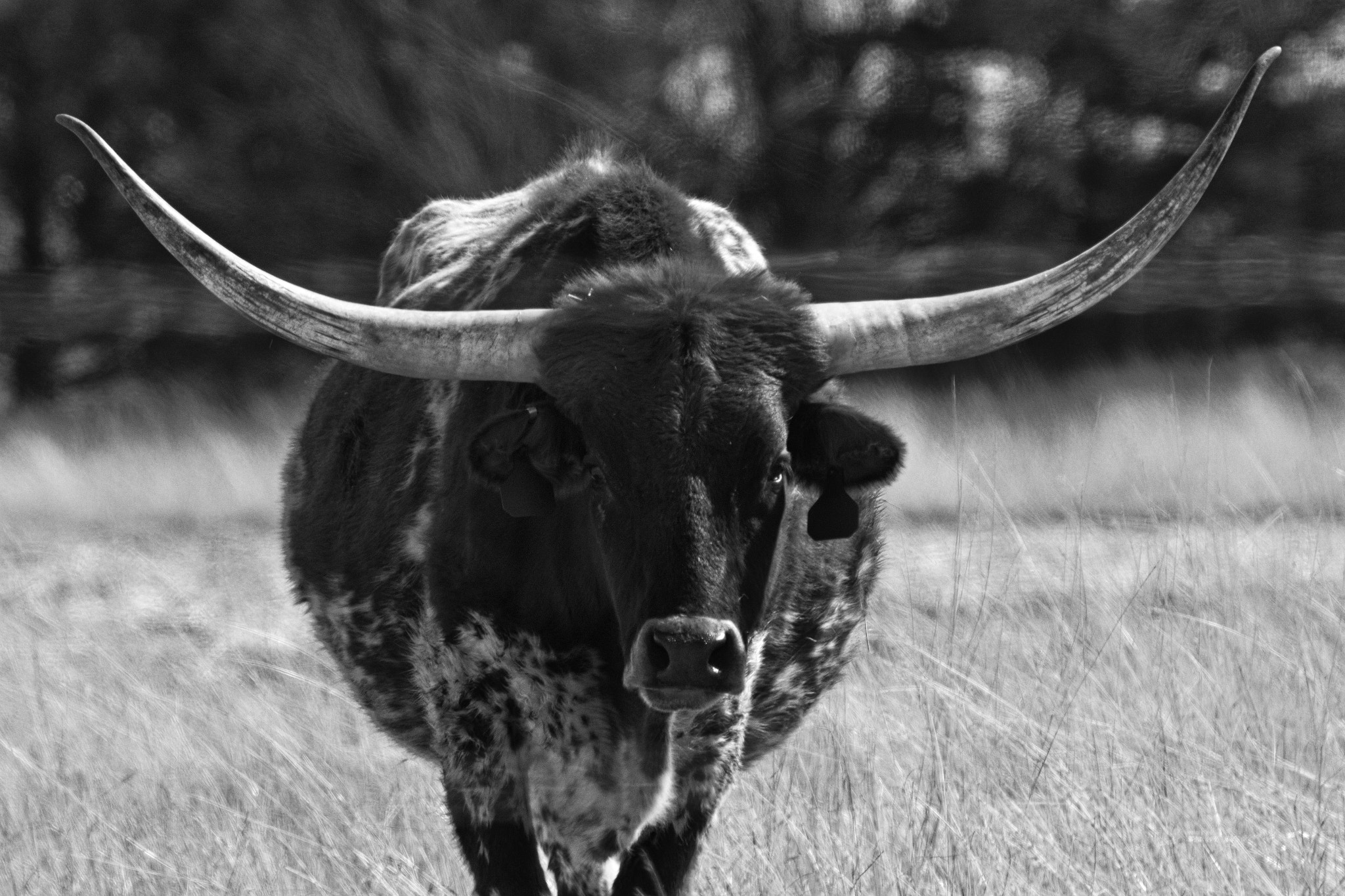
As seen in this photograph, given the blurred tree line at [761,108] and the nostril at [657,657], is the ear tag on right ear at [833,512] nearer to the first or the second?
the nostril at [657,657]

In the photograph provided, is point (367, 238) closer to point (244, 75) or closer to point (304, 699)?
point (244, 75)

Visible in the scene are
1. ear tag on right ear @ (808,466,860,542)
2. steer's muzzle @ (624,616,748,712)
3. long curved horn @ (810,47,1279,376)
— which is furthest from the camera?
ear tag on right ear @ (808,466,860,542)

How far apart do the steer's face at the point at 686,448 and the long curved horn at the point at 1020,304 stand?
0.11m

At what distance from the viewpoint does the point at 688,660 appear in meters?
3.10

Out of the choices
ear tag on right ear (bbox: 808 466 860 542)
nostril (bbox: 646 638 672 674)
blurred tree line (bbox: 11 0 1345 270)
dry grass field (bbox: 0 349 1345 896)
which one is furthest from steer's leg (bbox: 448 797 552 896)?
blurred tree line (bbox: 11 0 1345 270)

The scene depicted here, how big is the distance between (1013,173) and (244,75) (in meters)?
5.57

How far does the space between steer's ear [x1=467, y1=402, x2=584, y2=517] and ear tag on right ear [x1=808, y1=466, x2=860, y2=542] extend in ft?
1.87

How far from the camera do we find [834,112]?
11875mm

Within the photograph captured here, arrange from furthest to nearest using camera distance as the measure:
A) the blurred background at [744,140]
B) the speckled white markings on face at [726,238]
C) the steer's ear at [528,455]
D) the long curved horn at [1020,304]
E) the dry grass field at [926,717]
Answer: the blurred background at [744,140], the speckled white markings on face at [726,238], the dry grass field at [926,717], the steer's ear at [528,455], the long curved horn at [1020,304]

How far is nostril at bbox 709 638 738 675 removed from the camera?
3141mm

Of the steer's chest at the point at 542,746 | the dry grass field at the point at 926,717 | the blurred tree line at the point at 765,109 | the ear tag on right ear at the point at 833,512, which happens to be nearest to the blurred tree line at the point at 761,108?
the blurred tree line at the point at 765,109

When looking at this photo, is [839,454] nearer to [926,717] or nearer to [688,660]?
[688,660]

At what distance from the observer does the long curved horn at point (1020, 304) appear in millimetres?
3244

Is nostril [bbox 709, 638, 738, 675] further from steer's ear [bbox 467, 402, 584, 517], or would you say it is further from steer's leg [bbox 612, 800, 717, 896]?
steer's leg [bbox 612, 800, 717, 896]
